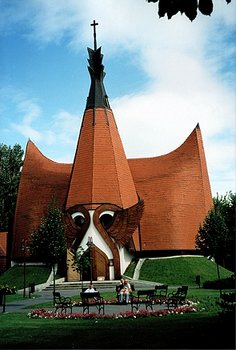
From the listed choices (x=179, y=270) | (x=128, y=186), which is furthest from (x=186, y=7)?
(x=128, y=186)

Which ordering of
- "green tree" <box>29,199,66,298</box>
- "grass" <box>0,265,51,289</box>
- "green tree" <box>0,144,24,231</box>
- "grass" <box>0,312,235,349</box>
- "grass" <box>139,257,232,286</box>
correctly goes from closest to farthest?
"grass" <box>0,312,235,349</box> < "green tree" <box>29,199,66,298</box> < "grass" <box>139,257,232,286</box> < "grass" <box>0,265,51,289</box> < "green tree" <box>0,144,24,231</box>

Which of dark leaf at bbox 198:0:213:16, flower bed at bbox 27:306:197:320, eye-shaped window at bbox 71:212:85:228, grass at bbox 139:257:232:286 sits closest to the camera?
dark leaf at bbox 198:0:213:16

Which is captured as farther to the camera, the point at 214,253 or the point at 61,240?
the point at 214,253

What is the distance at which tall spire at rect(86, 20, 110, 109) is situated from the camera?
164 ft

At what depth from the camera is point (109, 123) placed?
163 feet

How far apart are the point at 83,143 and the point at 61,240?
77.3 ft

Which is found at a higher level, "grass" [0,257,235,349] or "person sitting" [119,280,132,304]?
"grass" [0,257,235,349]

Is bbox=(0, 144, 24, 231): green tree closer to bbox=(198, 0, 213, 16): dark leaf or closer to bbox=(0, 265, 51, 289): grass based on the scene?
bbox=(0, 265, 51, 289): grass

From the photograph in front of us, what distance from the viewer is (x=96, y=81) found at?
51.0 metres

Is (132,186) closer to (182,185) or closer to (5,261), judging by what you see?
(182,185)

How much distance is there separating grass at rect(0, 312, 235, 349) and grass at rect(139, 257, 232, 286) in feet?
88.7

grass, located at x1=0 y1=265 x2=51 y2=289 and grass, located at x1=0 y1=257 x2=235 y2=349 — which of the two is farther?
grass, located at x1=0 y1=265 x2=51 y2=289

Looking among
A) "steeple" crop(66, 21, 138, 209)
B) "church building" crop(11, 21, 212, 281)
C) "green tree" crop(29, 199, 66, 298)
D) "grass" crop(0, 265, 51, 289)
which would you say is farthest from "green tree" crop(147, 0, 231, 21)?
"steeple" crop(66, 21, 138, 209)

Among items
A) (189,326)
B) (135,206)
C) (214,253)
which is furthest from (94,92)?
(189,326)
